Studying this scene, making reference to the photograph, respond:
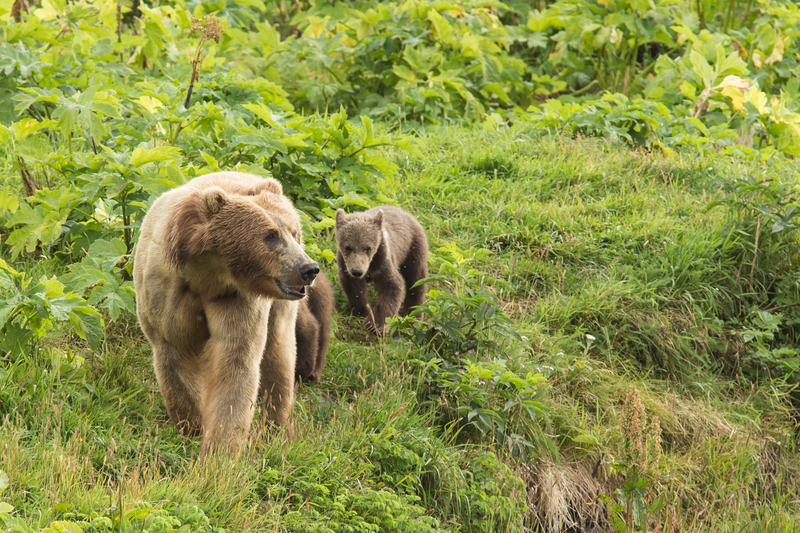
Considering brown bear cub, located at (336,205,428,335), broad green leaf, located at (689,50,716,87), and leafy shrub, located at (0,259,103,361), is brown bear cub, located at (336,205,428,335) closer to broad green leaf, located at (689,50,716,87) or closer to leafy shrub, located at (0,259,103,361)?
leafy shrub, located at (0,259,103,361)

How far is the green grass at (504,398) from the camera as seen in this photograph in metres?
3.45

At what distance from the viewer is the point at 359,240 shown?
5.48 m

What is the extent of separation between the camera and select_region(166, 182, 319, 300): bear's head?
3336mm

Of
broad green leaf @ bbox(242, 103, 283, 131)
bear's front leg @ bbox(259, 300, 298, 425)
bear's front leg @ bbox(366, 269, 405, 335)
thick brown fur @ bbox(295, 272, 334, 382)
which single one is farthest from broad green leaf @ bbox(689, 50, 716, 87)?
bear's front leg @ bbox(259, 300, 298, 425)

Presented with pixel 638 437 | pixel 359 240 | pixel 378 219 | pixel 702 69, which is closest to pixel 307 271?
pixel 359 240

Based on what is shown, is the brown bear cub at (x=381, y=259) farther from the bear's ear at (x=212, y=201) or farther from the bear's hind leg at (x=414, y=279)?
the bear's ear at (x=212, y=201)

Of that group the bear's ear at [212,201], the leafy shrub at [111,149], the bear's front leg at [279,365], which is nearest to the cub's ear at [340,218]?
the leafy shrub at [111,149]

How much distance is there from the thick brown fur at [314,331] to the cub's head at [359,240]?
455 millimetres

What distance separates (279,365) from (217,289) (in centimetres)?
59

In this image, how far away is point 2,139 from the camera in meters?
4.88

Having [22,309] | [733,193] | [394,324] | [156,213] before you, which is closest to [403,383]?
[394,324]

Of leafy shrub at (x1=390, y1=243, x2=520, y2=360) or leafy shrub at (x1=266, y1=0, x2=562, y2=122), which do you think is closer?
leafy shrub at (x1=390, y1=243, x2=520, y2=360)

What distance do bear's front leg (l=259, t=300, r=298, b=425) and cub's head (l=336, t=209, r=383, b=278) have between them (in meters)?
1.49

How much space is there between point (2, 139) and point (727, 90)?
691 cm
